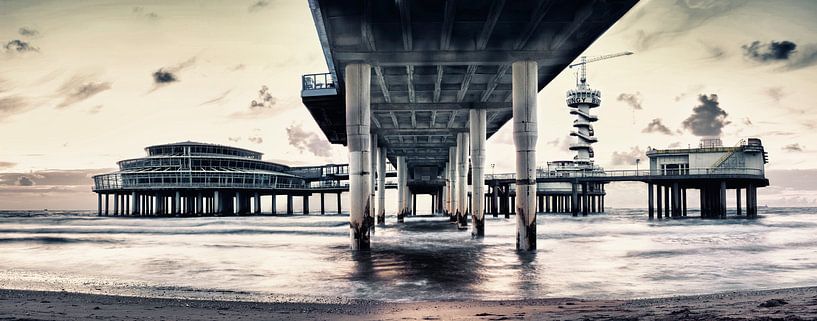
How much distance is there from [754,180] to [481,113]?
43.4m

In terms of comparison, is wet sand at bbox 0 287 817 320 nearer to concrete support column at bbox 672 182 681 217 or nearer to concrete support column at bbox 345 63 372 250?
concrete support column at bbox 345 63 372 250

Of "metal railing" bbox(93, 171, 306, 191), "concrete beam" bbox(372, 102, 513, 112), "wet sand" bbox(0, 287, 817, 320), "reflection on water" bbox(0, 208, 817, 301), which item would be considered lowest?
"reflection on water" bbox(0, 208, 817, 301)

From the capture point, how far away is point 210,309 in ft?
33.1

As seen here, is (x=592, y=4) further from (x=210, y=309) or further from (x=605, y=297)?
(x=210, y=309)

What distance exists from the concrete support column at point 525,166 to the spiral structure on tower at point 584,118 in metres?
80.3

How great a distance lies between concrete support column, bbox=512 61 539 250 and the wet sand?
11671mm

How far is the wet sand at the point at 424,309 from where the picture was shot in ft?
28.7

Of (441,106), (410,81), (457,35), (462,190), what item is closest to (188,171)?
(462,190)

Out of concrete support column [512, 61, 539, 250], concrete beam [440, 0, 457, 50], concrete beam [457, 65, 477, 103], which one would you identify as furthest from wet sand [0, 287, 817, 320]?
concrete beam [457, 65, 477, 103]

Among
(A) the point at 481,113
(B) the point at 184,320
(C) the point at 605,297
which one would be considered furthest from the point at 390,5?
(A) the point at 481,113

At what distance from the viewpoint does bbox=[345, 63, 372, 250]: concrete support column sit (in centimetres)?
2409

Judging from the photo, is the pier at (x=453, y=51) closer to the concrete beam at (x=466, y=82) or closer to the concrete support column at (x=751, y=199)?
the concrete beam at (x=466, y=82)

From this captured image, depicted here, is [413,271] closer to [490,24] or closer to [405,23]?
[405,23]

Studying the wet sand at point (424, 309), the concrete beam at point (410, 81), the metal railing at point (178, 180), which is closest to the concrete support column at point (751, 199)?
the concrete beam at point (410, 81)
